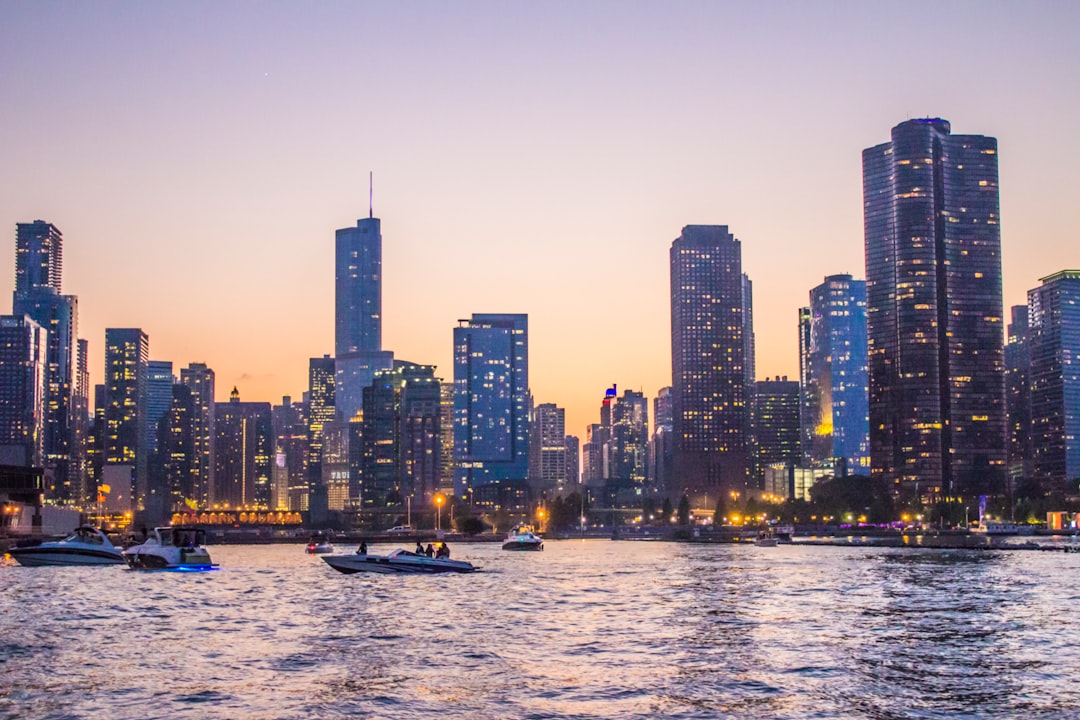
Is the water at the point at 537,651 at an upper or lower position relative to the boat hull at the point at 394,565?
upper

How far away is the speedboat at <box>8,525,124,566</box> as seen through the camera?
130250mm

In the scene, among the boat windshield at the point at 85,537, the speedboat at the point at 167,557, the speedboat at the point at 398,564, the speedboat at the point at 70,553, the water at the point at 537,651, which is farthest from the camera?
the boat windshield at the point at 85,537

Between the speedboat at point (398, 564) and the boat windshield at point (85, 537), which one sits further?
the boat windshield at point (85, 537)

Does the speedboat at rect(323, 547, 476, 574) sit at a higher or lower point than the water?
lower

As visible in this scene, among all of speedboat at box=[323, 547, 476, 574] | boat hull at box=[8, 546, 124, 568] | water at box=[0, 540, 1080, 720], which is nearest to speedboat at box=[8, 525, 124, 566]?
boat hull at box=[8, 546, 124, 568]

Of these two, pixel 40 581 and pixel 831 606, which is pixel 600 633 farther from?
pixel 40 581

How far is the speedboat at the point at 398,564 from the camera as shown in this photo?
370ft

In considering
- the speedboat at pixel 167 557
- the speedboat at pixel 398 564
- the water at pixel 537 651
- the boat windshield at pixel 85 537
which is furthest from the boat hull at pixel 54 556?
the speedboat at pixel 398 564

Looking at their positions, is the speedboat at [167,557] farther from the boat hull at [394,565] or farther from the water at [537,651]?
the water at [537,651]

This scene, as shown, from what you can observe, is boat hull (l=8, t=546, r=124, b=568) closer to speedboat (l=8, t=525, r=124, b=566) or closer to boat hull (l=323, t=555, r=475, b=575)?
speedboat (l=8, t=525, r=124, b=566)

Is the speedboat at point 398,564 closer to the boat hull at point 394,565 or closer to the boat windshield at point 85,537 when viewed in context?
the boat hull at point 394,565

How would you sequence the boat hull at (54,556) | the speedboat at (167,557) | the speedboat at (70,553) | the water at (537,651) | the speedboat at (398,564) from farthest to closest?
the speedboat at (70,553)
the boat hull at (54,556)
the speedboat at (167,557)
the speedboat at (398,564)
the water at (537,651)

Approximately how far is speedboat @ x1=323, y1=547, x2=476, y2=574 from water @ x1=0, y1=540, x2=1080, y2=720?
29.4ft

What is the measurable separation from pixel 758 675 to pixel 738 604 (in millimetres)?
35236
